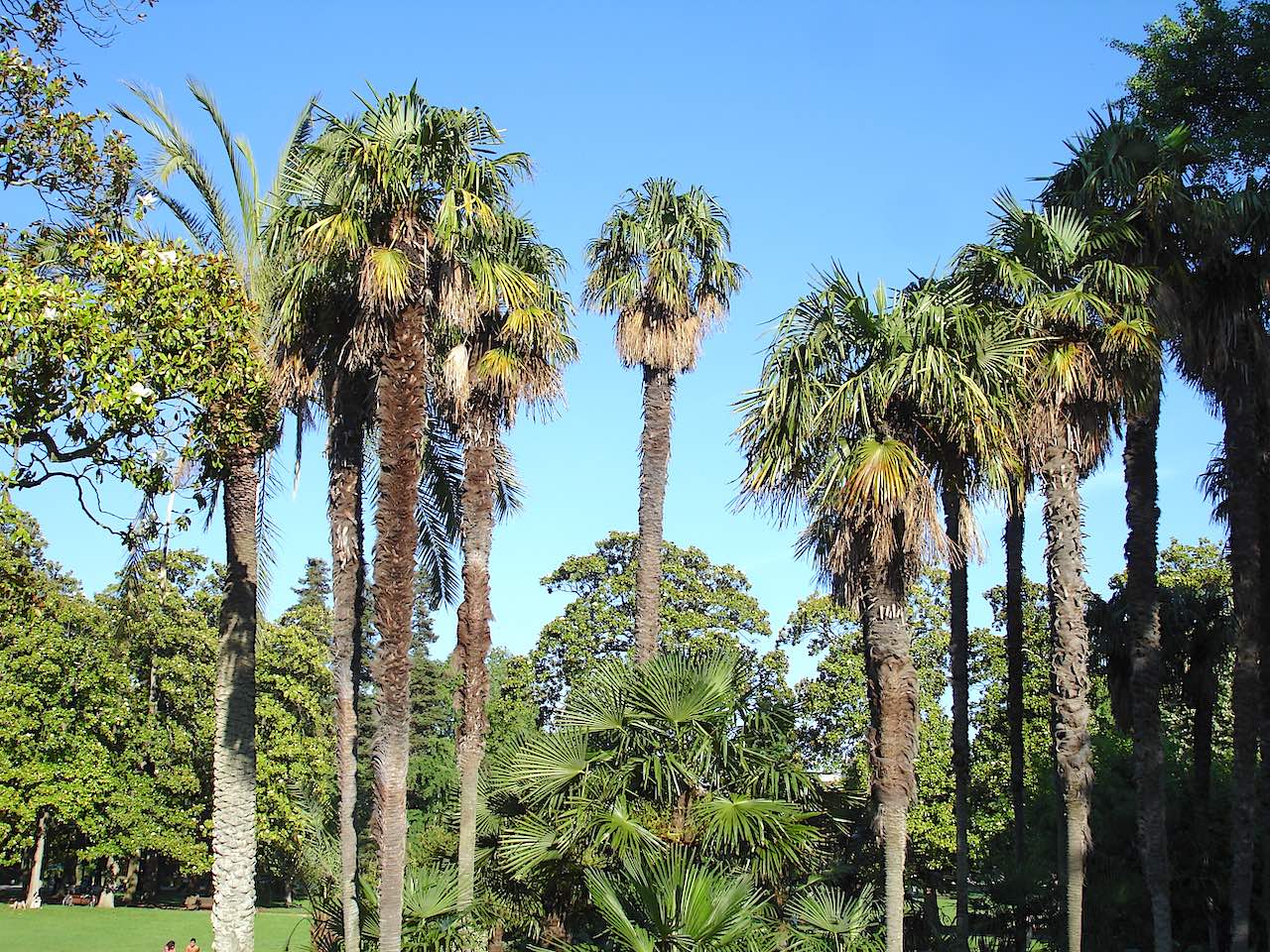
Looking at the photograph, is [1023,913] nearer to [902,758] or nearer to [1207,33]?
[902,758]

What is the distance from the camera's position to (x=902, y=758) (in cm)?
1408

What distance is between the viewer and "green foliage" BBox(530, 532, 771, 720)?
4212 centimetres

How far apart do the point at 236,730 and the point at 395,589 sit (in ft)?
10.4

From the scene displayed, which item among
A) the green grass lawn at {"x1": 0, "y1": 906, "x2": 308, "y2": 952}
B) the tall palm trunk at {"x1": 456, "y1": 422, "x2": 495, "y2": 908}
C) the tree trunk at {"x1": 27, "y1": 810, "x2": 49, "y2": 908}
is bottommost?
the green grass lawn at {"x1": 0, "y1": 906, "x2": 308, "y2": 952}

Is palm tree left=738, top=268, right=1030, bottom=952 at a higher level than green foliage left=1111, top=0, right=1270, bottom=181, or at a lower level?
lower

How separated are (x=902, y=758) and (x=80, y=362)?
9.85 metres

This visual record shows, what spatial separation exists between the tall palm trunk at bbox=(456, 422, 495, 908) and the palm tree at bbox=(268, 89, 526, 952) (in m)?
4.73

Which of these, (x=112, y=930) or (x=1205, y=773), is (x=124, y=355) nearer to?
(x=1205, y=773)

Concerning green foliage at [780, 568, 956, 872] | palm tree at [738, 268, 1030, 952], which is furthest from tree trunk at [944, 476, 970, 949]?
green foliage at [780, 568, 956, 872]

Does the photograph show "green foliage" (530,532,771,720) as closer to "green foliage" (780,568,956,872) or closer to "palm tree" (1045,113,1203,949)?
"green foliage" (780,568,956,872)

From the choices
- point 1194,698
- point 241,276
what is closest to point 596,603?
point 1194,698

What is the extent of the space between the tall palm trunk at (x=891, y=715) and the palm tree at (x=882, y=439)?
16 millimetres

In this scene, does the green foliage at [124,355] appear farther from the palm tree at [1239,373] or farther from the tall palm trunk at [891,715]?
the palm tree at [1239,373]

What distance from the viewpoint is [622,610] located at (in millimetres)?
42750
